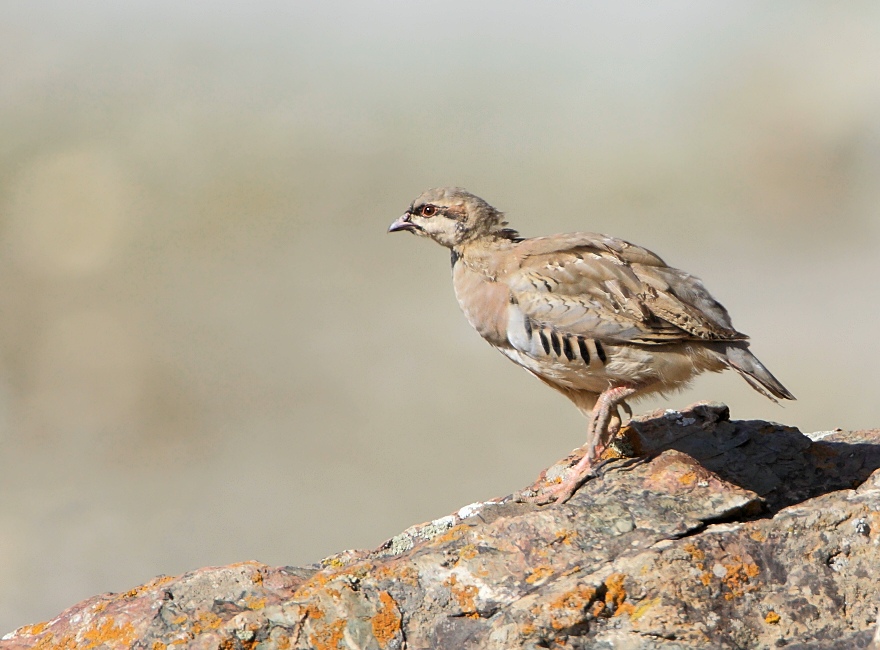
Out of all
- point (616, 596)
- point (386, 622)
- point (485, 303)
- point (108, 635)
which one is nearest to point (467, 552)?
→ point (386, 622)

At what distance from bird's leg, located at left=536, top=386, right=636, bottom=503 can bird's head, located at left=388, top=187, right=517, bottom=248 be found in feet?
6.82

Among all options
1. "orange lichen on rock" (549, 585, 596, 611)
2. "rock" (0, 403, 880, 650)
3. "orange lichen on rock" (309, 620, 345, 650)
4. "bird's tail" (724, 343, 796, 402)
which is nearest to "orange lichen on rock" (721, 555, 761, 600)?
"rock" (0, 403, 880, 650)

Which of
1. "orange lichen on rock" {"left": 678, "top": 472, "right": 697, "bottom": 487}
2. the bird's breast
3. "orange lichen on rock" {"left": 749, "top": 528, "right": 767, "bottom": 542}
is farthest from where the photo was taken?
the bird's breast

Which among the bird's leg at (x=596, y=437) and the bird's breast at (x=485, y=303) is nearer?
the bird's leg at (x=596, y=437)

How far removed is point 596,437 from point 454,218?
107 inches

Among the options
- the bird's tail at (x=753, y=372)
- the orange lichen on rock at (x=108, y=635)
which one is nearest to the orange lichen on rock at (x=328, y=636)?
the orange lichen on rock at (x=108, y=635)

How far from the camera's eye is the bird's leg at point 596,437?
282 inches

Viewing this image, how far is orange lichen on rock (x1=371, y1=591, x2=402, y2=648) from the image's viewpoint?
5.52 metres

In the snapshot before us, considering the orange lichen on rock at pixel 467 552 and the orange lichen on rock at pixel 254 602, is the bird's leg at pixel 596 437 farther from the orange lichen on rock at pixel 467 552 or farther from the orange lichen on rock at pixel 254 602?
the orange lichen on rock at pixel 254 602

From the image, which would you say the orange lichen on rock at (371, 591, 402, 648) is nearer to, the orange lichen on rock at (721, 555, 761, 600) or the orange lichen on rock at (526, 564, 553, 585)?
the orange lichen on rock at (526, 564, 553, 585)

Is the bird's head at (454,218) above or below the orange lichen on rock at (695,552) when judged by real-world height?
above

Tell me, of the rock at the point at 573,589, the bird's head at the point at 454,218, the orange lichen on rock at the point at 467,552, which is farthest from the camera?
the bird's head at the point at 454,218

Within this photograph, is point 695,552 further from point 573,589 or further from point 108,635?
point 108,635

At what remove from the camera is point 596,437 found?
762 centimetres
